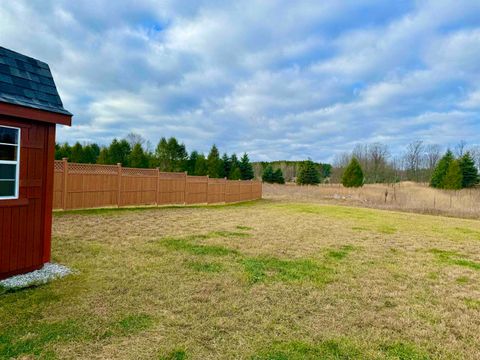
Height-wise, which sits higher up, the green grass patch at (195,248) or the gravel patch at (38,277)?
the gravel patch at (38,277)

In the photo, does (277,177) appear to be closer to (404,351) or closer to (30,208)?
(30,208)

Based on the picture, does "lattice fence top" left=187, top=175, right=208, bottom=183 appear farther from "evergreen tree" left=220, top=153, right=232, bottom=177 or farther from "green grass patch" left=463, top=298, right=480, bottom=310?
"evergreen tree" left=220, top=153, right=232, bottom=177

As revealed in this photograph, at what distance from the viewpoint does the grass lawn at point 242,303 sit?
2496mm

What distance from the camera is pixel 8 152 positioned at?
3717mm

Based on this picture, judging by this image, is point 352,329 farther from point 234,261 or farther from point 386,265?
point 386,265

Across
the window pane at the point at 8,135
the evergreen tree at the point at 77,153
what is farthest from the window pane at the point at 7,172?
the evergreen tree at the point at 77,153

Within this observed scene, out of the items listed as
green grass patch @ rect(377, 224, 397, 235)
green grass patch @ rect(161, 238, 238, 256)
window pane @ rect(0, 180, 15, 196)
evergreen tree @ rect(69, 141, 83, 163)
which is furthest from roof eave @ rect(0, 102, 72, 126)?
evergreen tree @ rect(69, 141, 83, 163)

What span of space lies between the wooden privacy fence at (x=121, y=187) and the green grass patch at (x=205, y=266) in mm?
7509

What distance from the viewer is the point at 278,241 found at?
7.16 m

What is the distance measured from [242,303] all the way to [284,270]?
1.52 m

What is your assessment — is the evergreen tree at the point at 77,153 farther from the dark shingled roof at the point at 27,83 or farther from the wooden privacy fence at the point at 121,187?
the dark shingled roof at the point at 27,83

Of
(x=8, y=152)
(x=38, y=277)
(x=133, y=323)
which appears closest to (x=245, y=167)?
(x=38, y=277)

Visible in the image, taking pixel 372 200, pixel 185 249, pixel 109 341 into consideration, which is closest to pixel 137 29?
pixel 185 249

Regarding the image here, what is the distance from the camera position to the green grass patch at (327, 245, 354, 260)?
5863 mm
